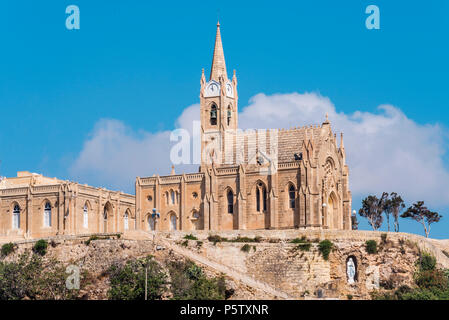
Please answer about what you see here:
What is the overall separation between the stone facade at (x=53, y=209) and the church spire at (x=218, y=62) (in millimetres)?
15236

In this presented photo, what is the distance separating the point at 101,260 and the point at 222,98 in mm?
24867

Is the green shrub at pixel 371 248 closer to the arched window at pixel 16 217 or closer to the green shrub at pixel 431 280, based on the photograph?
the green shrub at pixel 431 280

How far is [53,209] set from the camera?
100062mm

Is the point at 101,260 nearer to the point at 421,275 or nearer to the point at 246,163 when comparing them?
the point at 246,163

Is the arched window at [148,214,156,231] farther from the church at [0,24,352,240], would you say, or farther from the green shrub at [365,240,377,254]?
the green shrub at [365,240,377,254]

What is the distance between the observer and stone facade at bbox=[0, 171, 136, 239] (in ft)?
326

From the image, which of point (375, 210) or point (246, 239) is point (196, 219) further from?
point (375, 210)

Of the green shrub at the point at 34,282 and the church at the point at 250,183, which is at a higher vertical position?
the church at the point at 250,183

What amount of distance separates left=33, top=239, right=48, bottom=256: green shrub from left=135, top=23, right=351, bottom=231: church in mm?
10224

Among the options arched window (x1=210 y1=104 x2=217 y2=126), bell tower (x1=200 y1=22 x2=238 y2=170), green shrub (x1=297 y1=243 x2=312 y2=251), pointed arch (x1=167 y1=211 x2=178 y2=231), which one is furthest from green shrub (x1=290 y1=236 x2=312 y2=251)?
arched window (x1=210 y1=104 x2=217 y2=126)

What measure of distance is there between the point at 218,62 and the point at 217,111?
529 centimetres

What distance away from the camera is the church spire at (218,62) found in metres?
105

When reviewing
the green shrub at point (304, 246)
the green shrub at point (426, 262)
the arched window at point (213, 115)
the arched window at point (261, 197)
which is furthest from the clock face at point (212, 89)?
the green shrub at point (426, 262)
